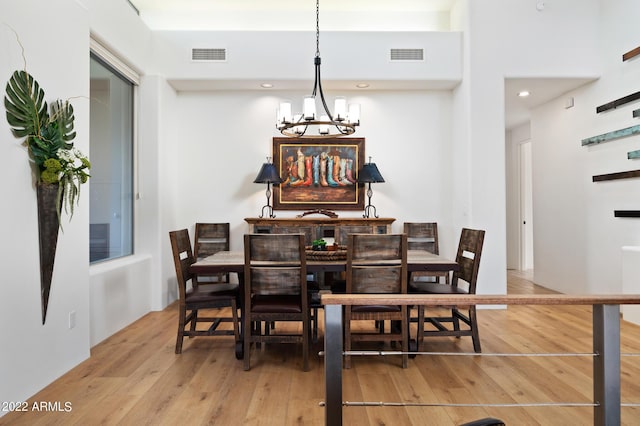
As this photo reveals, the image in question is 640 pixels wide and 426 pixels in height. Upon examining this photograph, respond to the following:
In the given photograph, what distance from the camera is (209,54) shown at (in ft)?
16.0

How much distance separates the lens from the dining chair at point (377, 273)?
110 inches

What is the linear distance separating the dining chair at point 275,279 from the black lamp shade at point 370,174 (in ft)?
8.06

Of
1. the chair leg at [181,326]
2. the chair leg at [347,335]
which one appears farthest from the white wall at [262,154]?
the chair leg at [347,335]

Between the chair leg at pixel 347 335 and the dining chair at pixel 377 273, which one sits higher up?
the dining chair at pixel 377 273

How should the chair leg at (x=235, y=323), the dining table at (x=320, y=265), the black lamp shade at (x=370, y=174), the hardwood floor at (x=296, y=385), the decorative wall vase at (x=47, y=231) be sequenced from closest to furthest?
1. the hardwood floor at (x=296, y=385)
2. the decorative wall vase at (x=47, y=231)
3. the dining table at (x=320, y=265)
4. the chair leg at (x=235, y=323)
5. the black lamp shade at (x=370, y=174)

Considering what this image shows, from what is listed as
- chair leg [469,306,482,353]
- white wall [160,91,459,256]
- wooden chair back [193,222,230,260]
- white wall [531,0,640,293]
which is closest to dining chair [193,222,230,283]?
→ wooden chair back [193,222,230,260]

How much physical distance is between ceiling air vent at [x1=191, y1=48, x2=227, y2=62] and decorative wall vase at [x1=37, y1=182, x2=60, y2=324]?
2790mm

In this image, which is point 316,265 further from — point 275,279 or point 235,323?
point 235,323

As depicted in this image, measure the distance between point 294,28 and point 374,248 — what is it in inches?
144

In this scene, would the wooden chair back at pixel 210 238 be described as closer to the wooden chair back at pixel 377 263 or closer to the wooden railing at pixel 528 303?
the wooden chair back at pixel 377 263

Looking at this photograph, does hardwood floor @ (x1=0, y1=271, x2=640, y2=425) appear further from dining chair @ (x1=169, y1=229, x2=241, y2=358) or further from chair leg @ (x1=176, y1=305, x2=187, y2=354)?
dining chair @ (x1=169, y1=229, x2=241, y2=358)

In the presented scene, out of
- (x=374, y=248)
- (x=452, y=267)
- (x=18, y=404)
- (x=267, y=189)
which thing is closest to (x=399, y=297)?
(x=374, y=248)

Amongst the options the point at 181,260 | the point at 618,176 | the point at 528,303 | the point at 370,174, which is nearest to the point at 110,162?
the point at 181,260

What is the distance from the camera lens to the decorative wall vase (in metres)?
2.56
